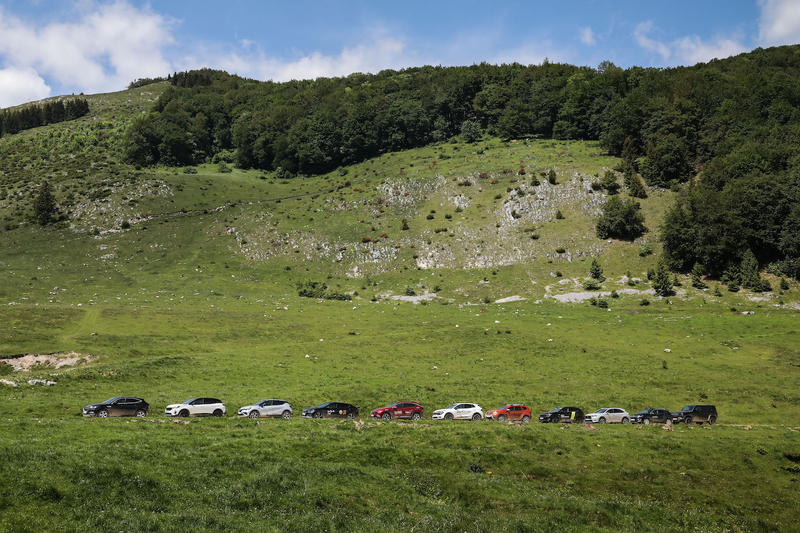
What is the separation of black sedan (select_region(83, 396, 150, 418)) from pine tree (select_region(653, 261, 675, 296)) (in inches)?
3214

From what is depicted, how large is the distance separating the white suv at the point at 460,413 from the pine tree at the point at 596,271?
2429 inches

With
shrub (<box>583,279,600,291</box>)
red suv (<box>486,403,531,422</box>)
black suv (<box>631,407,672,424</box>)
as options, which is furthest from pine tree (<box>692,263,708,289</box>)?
red suv (<box>486,403,531,422</box>)

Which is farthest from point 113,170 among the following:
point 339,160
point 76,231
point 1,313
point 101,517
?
point 101,517

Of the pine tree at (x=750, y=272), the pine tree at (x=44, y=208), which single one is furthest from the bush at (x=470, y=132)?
the pine tree at (x=44, y=208)

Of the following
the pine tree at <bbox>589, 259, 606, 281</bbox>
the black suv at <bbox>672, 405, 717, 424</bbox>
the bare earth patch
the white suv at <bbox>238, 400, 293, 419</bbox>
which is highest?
the pine tree at <bbox>589, 259, 606, 281</bbox>

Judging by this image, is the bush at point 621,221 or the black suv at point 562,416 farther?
the bush at point 621,221

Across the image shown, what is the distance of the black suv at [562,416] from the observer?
39.0 metres

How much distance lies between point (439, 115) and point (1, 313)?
506 feet

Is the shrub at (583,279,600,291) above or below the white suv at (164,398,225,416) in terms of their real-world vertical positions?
above

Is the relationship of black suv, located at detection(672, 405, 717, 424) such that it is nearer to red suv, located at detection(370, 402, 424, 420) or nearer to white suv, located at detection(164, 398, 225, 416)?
red suv, located at detection(370, 402, 424, 420)

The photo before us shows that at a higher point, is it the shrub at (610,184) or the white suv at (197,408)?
the shrub at (610,184)

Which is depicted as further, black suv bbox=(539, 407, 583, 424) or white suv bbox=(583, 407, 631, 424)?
white suv bbox=(583, 407, 631, 424)

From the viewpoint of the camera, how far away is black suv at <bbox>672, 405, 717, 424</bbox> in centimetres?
3938

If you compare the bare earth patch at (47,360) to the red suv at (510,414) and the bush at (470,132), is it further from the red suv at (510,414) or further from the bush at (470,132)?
the bush at (470,132)
